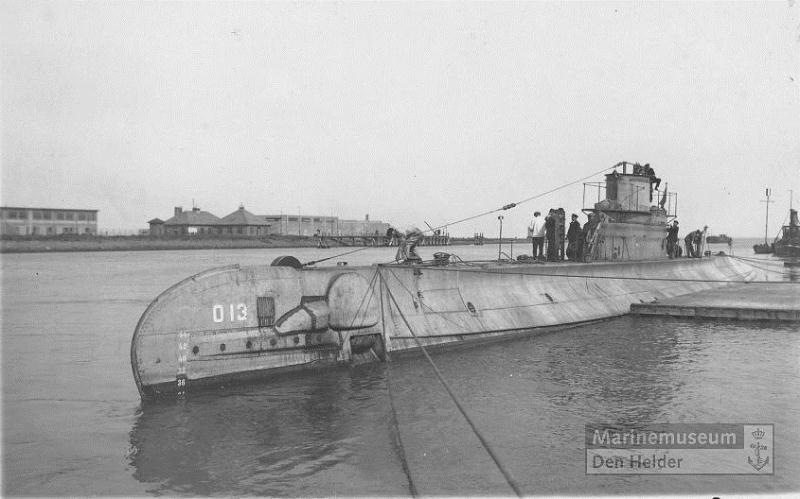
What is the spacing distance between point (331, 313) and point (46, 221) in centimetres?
9070

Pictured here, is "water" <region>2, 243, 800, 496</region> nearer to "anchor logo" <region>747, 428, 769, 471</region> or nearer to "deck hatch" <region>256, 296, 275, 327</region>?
"anchor logo" <region>747, 428, 769, 471</region>

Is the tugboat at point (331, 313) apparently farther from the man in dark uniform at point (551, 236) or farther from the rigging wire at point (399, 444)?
the rigging wire at point (399, 444)

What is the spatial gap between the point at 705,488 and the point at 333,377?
7.52 metres

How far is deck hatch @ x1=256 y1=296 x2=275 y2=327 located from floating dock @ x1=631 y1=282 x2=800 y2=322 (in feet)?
50.3

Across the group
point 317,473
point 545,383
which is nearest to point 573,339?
point 545,383

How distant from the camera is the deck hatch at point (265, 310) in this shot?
12.9m

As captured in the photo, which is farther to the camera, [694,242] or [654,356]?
[694,242]

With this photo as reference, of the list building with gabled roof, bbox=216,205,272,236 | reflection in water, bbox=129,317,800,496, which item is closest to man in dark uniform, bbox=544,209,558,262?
reflection in water, bbox=129,317,800,496

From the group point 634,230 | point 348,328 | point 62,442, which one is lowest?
point 62,442

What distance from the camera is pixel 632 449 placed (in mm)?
9445

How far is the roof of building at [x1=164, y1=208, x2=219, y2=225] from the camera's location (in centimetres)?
10344

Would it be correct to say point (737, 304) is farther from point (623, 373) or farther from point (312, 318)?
point (312, 318)

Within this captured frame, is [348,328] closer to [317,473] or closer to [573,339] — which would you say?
[317,473]

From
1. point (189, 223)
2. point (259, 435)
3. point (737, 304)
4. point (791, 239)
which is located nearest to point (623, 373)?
point (259, 435)
